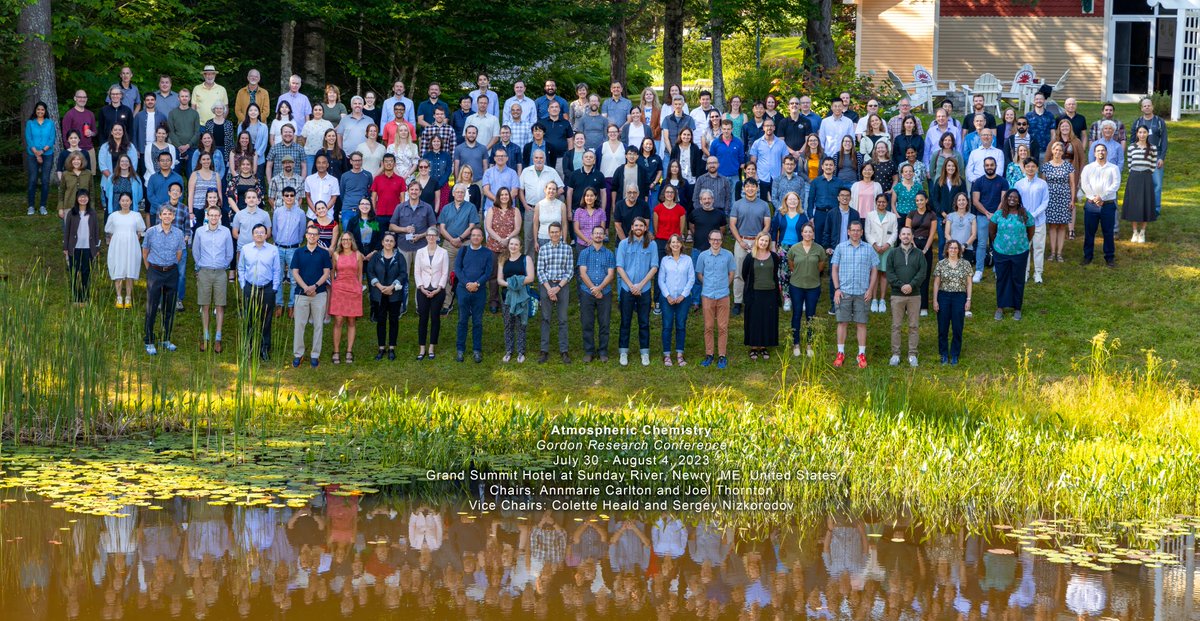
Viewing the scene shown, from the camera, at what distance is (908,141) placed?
17672 mm

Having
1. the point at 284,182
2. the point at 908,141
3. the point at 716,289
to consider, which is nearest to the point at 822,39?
the point at 908,141

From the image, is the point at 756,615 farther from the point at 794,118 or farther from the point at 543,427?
the point at 794,118

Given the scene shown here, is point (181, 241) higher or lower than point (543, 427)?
higher

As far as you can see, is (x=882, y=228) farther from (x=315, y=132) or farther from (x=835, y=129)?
(x=315, y=132)

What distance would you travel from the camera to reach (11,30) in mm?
20547

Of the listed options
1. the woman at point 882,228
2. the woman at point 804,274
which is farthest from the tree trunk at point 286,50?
the woman at point 882,228

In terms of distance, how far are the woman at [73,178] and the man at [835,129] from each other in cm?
904

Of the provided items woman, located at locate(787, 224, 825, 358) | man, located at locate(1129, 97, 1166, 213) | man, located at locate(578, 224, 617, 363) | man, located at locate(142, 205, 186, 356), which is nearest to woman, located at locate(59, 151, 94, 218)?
man, located at locate(142, 205, 186, 356)

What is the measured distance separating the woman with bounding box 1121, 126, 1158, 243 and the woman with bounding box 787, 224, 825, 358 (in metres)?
5.21

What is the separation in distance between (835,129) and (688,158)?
2.00m

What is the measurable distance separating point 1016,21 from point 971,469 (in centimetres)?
2221

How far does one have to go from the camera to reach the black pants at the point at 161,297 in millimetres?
15750

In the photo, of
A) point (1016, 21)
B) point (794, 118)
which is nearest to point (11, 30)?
point (794, 118)

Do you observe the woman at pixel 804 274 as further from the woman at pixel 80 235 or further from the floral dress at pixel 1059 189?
the woman at pixel 80 235
